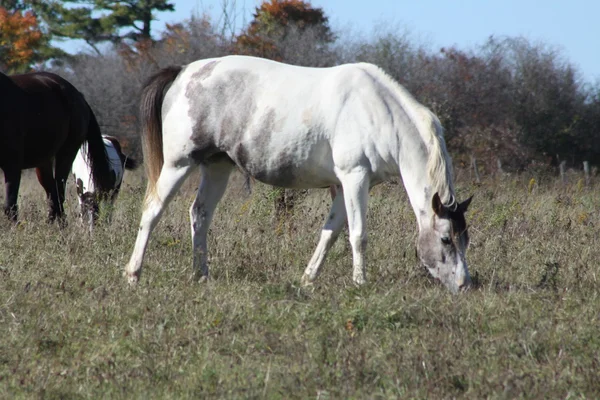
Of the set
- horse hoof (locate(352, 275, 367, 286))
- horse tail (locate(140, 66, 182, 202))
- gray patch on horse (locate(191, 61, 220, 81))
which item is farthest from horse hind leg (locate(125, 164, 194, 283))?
horse hoof (locate(352, 275, 367, 286))

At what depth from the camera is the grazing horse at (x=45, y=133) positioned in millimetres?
8102

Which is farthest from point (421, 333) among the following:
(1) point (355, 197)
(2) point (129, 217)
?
(2) point (129, 217)

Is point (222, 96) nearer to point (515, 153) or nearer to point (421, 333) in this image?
point (421, 333)

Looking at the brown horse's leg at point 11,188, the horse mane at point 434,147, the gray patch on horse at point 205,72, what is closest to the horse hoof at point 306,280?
the horse mane at point 434,147

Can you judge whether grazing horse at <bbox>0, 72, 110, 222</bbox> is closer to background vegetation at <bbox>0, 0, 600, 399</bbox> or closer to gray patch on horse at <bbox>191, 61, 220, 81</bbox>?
background vegetation at <bbox>0, 0, 600, 399</bbox>

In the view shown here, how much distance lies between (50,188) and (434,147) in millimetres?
4626

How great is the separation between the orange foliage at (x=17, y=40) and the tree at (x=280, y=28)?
838 cm

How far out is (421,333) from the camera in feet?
15.9

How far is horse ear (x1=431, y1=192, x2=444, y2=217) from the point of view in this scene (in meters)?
5.90

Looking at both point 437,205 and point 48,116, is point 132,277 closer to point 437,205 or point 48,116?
point 437,205

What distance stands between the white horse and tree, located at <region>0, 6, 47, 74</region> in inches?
1040

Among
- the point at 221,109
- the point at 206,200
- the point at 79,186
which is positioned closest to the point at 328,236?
the point at 206,200

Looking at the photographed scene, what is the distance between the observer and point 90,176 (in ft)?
31.9

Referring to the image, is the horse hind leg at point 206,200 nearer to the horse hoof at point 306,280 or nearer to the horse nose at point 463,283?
the horse hoof at point 306,280
